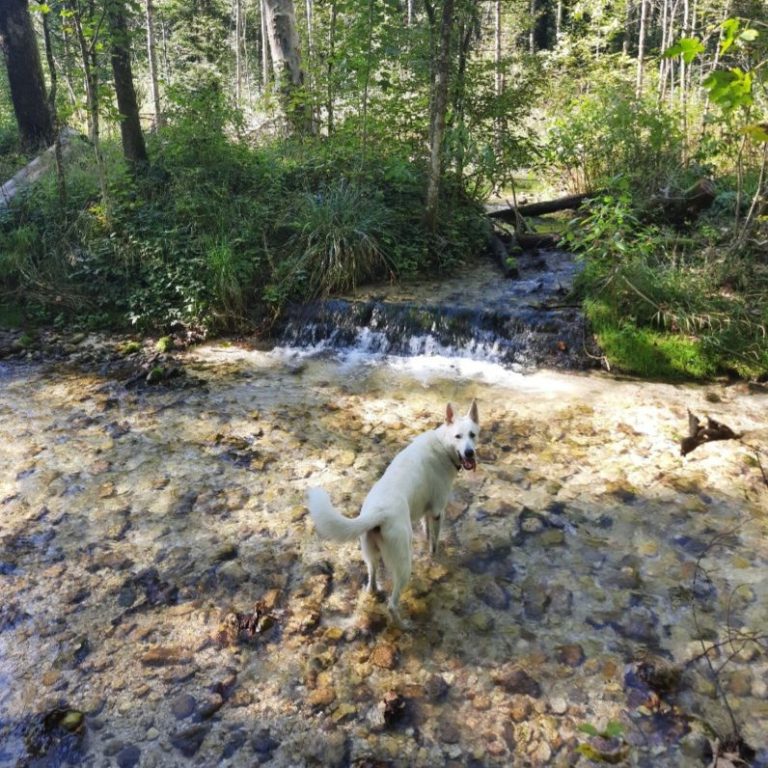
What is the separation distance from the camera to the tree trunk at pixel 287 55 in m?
11.4

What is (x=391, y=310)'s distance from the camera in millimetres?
7906

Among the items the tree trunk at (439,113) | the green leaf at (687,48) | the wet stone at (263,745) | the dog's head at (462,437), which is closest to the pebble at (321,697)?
the wet stone at (263,745)

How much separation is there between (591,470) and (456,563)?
1.73 m

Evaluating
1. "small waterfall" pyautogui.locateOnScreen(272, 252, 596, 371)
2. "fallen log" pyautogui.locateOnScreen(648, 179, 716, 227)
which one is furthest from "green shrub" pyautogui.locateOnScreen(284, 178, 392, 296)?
"fallen log" pyautogui.locateOnScreen(648, 179, 716, 227)

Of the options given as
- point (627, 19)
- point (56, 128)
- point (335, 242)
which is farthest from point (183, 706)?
point (627, 19)

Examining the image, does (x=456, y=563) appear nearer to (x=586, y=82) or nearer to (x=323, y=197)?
(x=323, y=197)

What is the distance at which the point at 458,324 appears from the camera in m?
7.58

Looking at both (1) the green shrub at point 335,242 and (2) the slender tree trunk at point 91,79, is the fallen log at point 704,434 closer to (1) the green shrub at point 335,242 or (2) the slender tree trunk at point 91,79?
(1) the green shrub at point 335,242

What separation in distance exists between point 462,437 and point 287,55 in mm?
11582

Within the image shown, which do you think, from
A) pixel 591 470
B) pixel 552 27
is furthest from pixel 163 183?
pixel 552 27

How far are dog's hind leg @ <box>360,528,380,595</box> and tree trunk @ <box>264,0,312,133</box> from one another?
34.5ft

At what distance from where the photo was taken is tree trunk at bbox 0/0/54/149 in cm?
1161

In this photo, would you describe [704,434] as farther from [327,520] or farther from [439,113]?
[439,113]

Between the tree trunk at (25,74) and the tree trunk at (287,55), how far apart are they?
503cm
